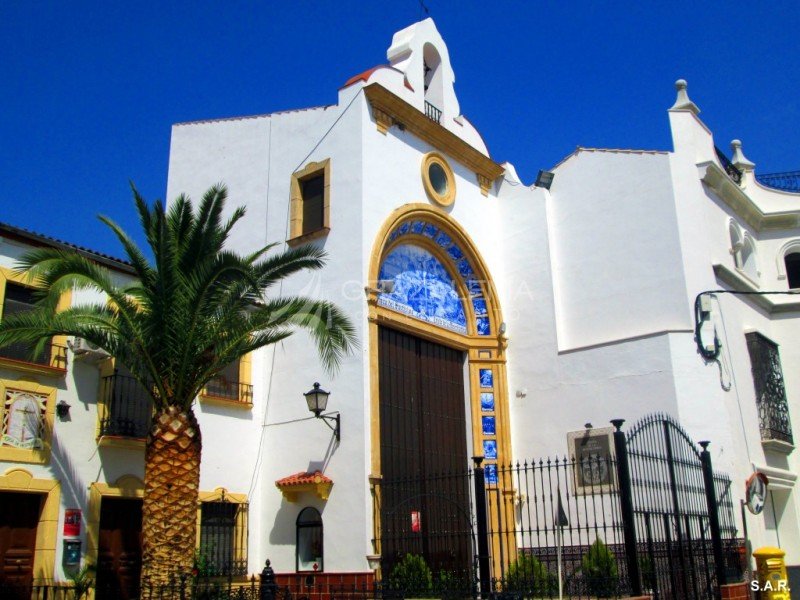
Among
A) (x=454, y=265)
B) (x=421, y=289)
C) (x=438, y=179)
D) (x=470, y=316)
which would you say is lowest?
(x=470, y=316)

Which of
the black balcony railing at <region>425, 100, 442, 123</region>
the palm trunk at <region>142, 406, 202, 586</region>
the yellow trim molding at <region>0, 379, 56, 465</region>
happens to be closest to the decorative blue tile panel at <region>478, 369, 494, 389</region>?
the black balcony railing at <region>425, 100, 442, 123</region>

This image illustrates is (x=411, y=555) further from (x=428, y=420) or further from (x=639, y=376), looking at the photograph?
(x=639, y=376)

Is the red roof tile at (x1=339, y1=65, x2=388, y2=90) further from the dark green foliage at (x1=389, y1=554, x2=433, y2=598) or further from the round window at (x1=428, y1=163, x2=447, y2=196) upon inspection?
the dark green foliage at (x1=389, y1=554, x2=433, y2=598)

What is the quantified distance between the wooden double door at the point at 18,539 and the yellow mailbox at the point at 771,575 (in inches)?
455

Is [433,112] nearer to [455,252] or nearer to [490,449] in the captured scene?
[455,252]

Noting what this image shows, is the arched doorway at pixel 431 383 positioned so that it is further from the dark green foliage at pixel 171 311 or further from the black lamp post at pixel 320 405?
the dark green foliage at pixel 171 311

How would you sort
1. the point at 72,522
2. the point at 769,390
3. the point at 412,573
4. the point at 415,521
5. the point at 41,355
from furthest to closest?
the point at 769,390, the point at 415,521, the point at 412,573, the point at 41,355, the point at 72,522

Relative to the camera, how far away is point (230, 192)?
62.7 ft

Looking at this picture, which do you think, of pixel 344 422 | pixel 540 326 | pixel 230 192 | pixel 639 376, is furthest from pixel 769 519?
pixel 230 192

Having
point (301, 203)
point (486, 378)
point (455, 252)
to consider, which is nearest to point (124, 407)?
point (301, 203)

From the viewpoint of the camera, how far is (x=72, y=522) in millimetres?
12727

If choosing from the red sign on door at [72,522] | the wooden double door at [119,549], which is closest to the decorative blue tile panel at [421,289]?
the wooden double door at [119,549]

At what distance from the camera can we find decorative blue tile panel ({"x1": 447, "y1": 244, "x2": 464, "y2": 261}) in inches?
777

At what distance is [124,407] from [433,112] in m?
10.3
